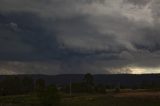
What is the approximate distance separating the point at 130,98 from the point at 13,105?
124 feet

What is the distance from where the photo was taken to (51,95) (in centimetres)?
11388

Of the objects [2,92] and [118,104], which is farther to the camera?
[2,92]

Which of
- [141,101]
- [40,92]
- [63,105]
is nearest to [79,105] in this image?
[63,105]

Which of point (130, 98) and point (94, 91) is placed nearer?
point (130, 98)

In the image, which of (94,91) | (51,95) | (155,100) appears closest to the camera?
(51,95)

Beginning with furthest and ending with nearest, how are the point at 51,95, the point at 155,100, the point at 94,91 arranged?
the point at 94,91
the point at 155,100
the point at 51,95

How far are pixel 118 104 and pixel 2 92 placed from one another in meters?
92.6

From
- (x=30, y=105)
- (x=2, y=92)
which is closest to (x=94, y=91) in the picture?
(x=2, y=92)

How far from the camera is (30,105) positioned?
11925 cm

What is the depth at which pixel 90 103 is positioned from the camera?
121125 millimetres

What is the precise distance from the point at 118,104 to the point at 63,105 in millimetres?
16355

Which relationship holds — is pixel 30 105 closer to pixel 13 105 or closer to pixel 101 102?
pixel 13 105

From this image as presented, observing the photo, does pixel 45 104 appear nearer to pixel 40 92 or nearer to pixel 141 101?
pixel 40 92

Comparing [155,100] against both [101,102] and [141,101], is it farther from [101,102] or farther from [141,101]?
[101,102]
